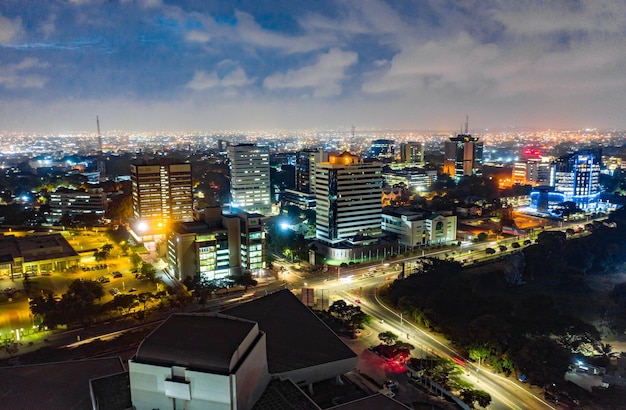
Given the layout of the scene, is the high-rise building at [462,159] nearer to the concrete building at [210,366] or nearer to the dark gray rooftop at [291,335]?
the dark gray rooftop at [291,335]

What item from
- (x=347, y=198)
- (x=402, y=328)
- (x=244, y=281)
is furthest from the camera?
(x=347, y=198)

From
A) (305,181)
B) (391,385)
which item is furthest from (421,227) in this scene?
(305,181)

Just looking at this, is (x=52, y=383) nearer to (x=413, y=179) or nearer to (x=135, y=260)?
(x=135, y=260)

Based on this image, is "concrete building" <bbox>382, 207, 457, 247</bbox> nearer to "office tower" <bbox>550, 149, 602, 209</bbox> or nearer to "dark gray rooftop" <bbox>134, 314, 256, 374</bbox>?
"office tower" <bbox>550, 149, 602, 209</bbox>

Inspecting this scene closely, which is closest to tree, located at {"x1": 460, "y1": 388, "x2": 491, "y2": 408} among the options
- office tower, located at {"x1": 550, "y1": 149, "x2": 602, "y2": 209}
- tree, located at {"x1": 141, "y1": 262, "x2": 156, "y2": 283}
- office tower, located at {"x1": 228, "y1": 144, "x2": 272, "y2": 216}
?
tree, located at {"x1": 141, "y1": 262, "x2": 156, "y2": 283}

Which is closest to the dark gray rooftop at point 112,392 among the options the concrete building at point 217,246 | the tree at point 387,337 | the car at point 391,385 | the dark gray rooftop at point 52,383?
the dark gray rooftop at point 52,383

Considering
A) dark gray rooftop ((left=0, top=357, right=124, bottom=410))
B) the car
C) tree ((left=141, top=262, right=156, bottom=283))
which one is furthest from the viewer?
tree ((left=141, top=262, right=156, bottom=283))
